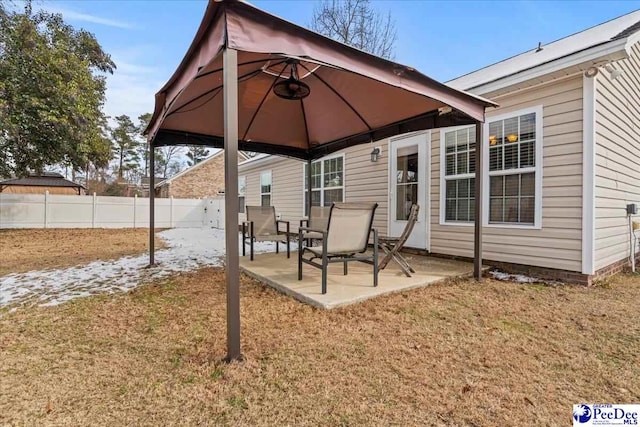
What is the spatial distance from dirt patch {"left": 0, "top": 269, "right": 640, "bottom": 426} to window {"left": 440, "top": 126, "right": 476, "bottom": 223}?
82.8 inches

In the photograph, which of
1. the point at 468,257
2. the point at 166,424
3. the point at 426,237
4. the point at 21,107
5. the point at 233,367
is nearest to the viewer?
the point at 166,424

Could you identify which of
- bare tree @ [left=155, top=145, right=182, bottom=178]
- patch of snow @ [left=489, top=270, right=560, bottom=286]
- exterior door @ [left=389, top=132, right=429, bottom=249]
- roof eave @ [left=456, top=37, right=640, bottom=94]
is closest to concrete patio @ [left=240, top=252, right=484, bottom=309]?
patch of snow @ [left=489, top=270, right=560, bottom=286]

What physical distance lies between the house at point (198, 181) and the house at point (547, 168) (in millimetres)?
15142

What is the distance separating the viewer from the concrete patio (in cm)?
324

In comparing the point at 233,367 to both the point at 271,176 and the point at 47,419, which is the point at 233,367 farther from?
the point at 271,176

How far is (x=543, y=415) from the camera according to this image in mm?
1530

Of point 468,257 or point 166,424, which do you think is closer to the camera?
point 166,424

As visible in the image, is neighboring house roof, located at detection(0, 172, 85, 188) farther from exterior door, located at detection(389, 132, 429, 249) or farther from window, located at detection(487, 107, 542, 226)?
window, located at detection(487, 107, 542, 226)

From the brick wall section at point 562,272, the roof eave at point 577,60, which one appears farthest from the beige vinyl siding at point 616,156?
the roof eave at point 577,60

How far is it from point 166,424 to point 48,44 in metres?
13.0

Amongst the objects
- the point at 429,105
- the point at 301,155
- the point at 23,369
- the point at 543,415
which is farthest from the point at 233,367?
the point at 301,155

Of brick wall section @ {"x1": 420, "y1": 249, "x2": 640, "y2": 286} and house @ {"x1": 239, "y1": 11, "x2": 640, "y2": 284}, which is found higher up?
house @ {"x1": 239, "y1": 11, "x2": 640, "y2": 284}

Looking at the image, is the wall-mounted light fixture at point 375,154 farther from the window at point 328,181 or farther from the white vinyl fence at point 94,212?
the white vinyl fence at point 94,212

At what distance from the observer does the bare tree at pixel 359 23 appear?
44.1 ft
